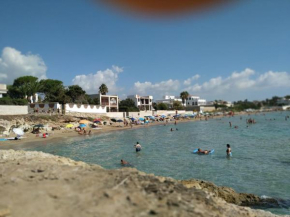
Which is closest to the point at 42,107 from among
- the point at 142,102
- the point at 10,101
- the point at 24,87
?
the point at 10,101

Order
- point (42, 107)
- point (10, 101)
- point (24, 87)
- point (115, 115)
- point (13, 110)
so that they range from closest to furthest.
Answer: point (13, 110) < point (10, 101) < point (42, 107) < point (24, 87) < point (115, 115)

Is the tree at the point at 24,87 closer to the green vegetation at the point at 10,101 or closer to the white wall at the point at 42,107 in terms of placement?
the white wall at the point at 42,107

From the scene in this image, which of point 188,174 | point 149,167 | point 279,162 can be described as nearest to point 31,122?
point 149,167

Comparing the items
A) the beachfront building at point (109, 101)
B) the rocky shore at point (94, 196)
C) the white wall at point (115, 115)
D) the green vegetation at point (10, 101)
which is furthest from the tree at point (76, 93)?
the rocky shore at point (94, 196)

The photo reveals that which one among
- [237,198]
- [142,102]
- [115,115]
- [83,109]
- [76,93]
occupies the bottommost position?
[237,198]

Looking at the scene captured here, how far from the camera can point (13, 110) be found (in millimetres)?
41250

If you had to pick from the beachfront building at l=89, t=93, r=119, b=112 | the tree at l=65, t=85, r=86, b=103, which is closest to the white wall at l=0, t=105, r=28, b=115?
the tree at l=65, t=85, r=86, b=103

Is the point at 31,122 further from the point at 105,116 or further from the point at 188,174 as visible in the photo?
the point at 188,174

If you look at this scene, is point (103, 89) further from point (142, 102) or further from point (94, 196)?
point (94, 196)

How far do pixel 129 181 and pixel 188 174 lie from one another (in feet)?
29.4

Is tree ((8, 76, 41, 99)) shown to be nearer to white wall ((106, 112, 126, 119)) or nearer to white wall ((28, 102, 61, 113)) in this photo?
white wall ((28, 102, 61, 113))

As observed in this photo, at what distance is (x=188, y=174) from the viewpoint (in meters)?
14.2

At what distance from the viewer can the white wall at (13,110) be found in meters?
39.6


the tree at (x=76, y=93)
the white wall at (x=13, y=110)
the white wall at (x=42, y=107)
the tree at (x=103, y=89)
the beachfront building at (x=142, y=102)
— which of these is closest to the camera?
the white wall at (x=13, y=110)
